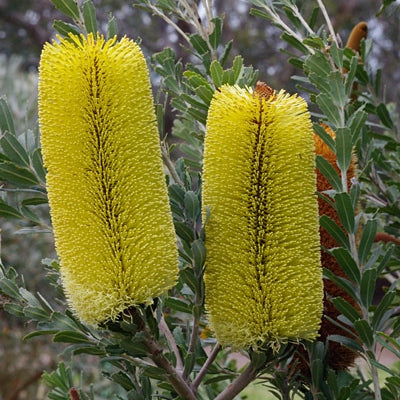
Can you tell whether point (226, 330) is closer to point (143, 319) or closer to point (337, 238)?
point (143, 319)

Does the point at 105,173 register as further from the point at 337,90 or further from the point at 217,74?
the point at 337,90

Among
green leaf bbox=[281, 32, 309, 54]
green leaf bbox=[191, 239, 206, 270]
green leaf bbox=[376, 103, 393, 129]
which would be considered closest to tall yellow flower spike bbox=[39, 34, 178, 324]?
green leaf bbox=[191, 239, 206, 270]

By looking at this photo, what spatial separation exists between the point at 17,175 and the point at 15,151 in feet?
0.10

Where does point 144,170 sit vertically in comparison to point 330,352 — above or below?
above

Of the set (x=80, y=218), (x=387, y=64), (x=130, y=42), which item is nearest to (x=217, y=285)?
(x=80, y=218)

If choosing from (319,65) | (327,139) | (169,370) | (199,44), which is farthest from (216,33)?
(169,370)

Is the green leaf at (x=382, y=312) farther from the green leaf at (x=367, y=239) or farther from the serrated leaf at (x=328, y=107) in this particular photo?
the serrated leaf at (x=328, y=107)

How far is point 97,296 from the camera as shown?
61cm

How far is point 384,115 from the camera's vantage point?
3.65 ft

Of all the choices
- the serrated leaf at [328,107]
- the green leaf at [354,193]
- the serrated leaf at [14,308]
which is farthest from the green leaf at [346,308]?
the serrated leaf at [14,308]

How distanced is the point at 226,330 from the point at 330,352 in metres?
0.21

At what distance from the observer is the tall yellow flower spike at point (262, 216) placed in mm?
625

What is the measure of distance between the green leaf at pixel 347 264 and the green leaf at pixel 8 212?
0.43m

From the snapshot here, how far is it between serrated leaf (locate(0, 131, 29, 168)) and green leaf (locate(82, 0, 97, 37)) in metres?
0.16
